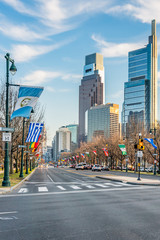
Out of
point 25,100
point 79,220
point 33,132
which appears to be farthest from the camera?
point 33,132

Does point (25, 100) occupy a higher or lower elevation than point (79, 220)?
higher

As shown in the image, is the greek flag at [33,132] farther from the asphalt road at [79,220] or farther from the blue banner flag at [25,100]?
the asphalt road at [79,220]

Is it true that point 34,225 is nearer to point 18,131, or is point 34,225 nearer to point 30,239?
point 30,239

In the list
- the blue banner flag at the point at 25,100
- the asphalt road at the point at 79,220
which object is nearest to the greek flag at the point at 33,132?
the blue banner flag at the point at 25,100

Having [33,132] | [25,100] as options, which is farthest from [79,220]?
[33,132]

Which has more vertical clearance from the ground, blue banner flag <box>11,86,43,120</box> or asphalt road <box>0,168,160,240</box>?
blue banner flag <box>11,86,43,120</box>

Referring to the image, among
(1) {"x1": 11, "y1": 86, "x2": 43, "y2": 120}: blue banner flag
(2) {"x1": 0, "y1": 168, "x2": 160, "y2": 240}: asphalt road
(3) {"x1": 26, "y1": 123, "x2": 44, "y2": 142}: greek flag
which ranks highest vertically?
(1) {"x1": 11, "y1": 86, "x2": 43, "y2": 120}: blue banner flag

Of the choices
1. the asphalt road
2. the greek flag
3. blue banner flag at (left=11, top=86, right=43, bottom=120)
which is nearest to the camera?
the asphalt road

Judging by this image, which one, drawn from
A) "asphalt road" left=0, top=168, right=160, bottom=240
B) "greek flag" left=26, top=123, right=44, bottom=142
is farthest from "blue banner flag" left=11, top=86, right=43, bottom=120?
"greek flag" left=26, top=123, right=44, bottom=142

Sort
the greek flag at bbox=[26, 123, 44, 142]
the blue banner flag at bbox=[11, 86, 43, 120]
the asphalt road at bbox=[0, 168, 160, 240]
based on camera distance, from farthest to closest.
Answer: the greek flag at bbox=[26, 123, 44, 142]
the blue banner flag at bbox=[11, 86, 43, 120]
the asphalt road at bbox=[0, 168, 160, 240]

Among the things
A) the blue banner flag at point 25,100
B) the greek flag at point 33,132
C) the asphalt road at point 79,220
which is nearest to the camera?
the asphalt road at point 79,220

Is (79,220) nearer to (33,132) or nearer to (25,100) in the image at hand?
(25,100)

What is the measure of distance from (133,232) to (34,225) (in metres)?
3.14

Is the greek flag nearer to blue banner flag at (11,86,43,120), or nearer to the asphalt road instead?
blue banner flag at (11,86,43,120)
